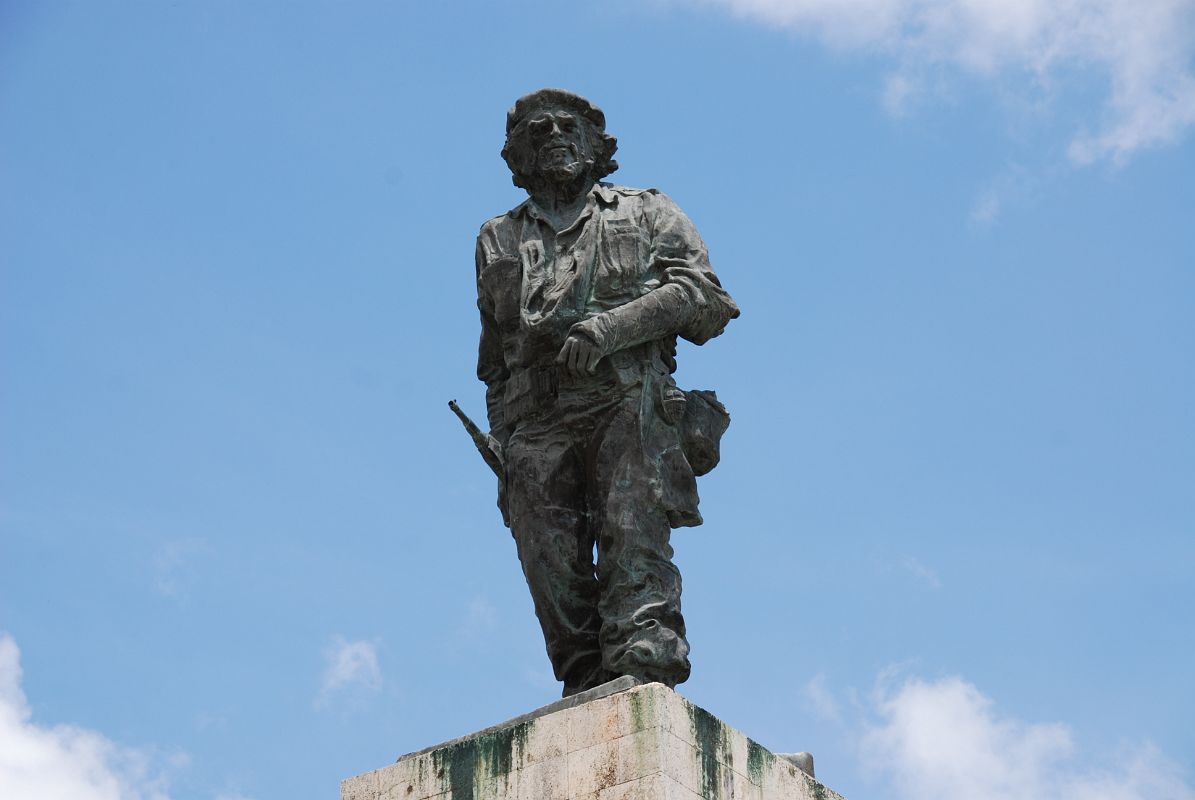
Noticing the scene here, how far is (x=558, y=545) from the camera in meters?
10.0

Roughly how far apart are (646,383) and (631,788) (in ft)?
8.29

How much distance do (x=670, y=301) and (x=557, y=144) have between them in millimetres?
1295

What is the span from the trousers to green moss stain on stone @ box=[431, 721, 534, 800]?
704 millimetres

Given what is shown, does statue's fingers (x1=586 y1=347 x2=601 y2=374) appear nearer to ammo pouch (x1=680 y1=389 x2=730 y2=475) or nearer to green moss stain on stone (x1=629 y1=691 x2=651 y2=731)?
ammo pouch (x1=680 y1=389 x2=730 y2=475)

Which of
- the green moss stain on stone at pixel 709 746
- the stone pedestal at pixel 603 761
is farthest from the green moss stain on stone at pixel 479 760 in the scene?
the green moss stain on stone at pixel 709 746

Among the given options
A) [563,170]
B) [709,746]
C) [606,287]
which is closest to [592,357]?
[606,287]

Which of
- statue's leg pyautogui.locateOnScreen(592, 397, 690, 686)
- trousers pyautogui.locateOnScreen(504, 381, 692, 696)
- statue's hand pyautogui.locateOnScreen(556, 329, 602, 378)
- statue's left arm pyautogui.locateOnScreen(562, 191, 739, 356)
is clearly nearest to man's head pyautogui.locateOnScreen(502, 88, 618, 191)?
statue's left arm pyautogui.locateOnScreen(562, 191, 739, 356)

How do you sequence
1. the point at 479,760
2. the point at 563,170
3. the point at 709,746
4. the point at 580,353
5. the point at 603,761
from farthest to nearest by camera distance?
the point at 563,170, the point at 580,353, the point at 479,760, the point at 709,746, the point at 603,761

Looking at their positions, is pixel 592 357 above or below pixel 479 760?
above

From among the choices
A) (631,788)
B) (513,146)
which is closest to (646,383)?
(513,146)

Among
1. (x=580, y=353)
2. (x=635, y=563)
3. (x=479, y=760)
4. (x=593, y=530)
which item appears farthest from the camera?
(x=593, y=530)

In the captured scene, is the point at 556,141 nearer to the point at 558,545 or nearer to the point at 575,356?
the point at 575,356

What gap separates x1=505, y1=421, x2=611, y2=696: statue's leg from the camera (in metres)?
9.93

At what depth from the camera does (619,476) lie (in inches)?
389
